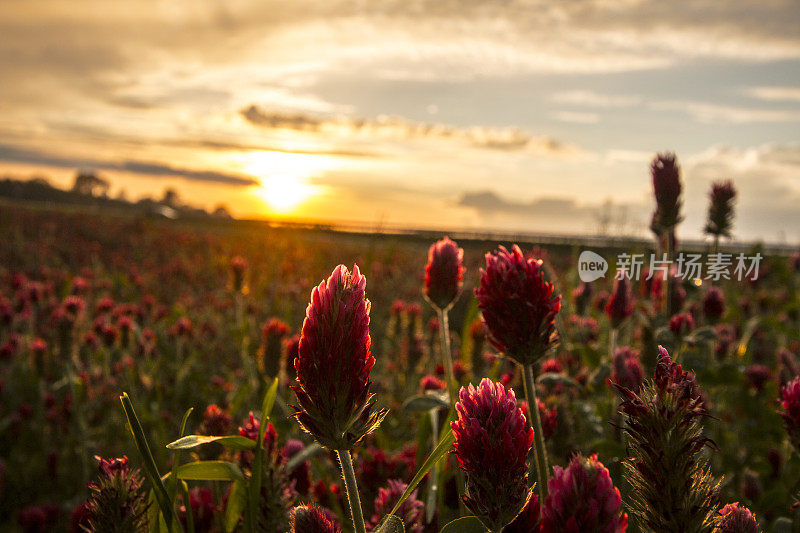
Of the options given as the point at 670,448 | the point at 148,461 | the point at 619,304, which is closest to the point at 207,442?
the point at 148,461

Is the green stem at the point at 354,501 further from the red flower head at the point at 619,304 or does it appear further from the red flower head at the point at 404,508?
the red flower head at the point at 619,304

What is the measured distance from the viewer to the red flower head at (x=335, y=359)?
3.78 feet

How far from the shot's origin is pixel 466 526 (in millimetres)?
1247

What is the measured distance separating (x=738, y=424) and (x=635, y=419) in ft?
16.4

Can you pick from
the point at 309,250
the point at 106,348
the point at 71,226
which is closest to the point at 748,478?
the point at 106,348

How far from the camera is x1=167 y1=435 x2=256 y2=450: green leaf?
133cm

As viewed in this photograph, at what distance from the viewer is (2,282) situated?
34.0 feet

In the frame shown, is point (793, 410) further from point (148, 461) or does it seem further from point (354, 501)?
point (148, 461)

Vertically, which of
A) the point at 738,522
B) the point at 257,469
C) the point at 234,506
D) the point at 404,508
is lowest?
the point at 234,506

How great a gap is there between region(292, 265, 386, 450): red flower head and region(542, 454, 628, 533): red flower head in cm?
45

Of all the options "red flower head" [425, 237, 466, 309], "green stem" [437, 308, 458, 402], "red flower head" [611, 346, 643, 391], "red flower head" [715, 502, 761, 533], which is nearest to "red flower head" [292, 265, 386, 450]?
"red flower head" [715, 502, 761, 533]

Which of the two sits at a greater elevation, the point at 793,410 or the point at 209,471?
the point at 793,410

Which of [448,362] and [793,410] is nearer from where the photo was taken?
[793,410]

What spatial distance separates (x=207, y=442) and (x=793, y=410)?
70.1 inches
